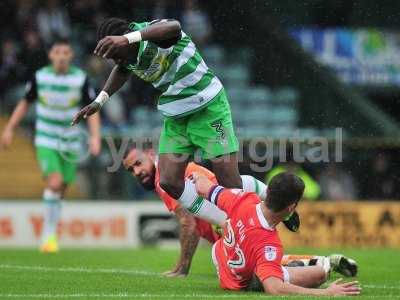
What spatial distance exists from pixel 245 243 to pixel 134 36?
1693 mm

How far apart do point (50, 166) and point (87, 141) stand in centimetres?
375

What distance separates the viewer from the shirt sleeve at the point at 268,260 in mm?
7430

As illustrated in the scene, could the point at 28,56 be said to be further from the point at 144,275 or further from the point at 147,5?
the point at 144,275

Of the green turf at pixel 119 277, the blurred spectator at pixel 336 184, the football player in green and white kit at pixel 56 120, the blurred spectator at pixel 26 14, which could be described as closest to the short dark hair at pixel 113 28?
the green turf at pixel 119 277

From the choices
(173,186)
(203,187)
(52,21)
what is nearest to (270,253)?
(203,187)

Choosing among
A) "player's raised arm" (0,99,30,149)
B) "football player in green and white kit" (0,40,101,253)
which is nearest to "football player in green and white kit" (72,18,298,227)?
"player's raised arm" (0,99,30,149)

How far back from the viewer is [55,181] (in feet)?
43.8

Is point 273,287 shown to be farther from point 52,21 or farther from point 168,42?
point 52,21

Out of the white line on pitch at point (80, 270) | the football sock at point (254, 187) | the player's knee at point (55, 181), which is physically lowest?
the white line on pitch at point (80, 270)

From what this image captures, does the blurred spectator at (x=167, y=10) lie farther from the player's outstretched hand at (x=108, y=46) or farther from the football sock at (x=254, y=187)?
the player's outstretched hand at (x=108, y=46)

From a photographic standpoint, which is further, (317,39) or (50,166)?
(317,39)

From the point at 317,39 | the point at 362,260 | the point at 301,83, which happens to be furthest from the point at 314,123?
the point at 362,260

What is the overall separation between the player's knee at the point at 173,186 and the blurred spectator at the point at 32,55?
11371 mm

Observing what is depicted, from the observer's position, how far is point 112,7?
21359mm
